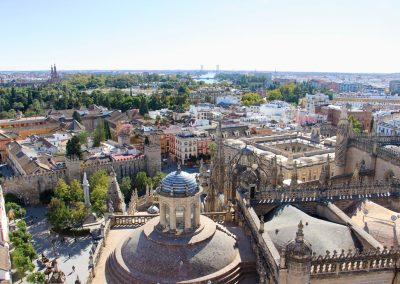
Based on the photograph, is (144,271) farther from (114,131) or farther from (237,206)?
(114,131)

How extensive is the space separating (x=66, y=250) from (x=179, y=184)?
33.0m

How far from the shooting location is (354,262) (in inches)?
582

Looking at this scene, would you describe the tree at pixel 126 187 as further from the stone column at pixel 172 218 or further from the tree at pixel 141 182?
the stone column at pixel 172 218

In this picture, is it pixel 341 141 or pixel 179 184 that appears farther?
pixel 341 141

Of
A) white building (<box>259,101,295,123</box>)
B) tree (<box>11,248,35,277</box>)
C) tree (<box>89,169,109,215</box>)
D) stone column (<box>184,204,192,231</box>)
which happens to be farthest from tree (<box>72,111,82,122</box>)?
stone column (<box>184,204,192,231</box>)

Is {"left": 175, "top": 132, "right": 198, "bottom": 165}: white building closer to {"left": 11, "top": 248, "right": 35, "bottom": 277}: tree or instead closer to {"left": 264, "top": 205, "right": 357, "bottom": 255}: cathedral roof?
{"left": 11, "top": 248, "right": 35, "bottom": 277}: tree

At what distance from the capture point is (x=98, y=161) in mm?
68750

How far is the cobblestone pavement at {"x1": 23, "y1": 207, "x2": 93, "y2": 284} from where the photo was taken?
39.5 m

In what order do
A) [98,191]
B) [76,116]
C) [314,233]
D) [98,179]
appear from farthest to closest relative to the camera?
[76,116] → [98,179] → [98,191] → [314,233]

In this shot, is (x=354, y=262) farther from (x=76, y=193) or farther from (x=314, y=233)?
(x=76, y=193)

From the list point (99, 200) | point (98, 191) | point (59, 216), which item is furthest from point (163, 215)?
point (98, 191)

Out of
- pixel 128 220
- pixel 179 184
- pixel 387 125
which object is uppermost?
pixel 179 184

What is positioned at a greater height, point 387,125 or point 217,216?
point 217,216

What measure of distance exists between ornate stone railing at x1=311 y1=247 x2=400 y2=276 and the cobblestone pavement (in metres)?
28.8
